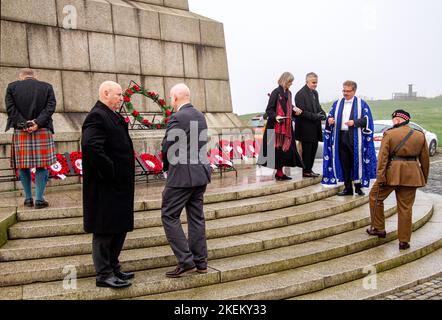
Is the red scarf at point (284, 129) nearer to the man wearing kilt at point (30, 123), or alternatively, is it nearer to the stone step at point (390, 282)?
the stone step at point (390, 282)

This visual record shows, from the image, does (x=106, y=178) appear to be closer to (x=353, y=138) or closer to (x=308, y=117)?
(x=353, y=138)

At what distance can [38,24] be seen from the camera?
31.8 feet

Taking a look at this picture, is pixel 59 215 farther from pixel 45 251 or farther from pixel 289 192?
pixel 289 192

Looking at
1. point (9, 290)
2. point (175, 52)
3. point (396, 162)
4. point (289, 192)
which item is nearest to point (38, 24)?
point (175, 52)

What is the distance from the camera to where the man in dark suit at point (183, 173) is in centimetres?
511

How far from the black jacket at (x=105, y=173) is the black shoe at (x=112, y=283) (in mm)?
519

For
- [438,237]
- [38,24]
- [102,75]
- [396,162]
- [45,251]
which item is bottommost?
[438,237]

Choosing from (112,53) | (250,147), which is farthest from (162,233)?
(250,147)

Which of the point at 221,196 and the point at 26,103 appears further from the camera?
the point at 221,196

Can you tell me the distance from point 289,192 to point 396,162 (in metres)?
2.38

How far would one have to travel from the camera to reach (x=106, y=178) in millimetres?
4699

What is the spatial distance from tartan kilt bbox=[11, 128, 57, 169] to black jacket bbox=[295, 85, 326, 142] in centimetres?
461

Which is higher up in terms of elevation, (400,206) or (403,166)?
(403,166)

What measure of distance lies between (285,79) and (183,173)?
4.61 meters
